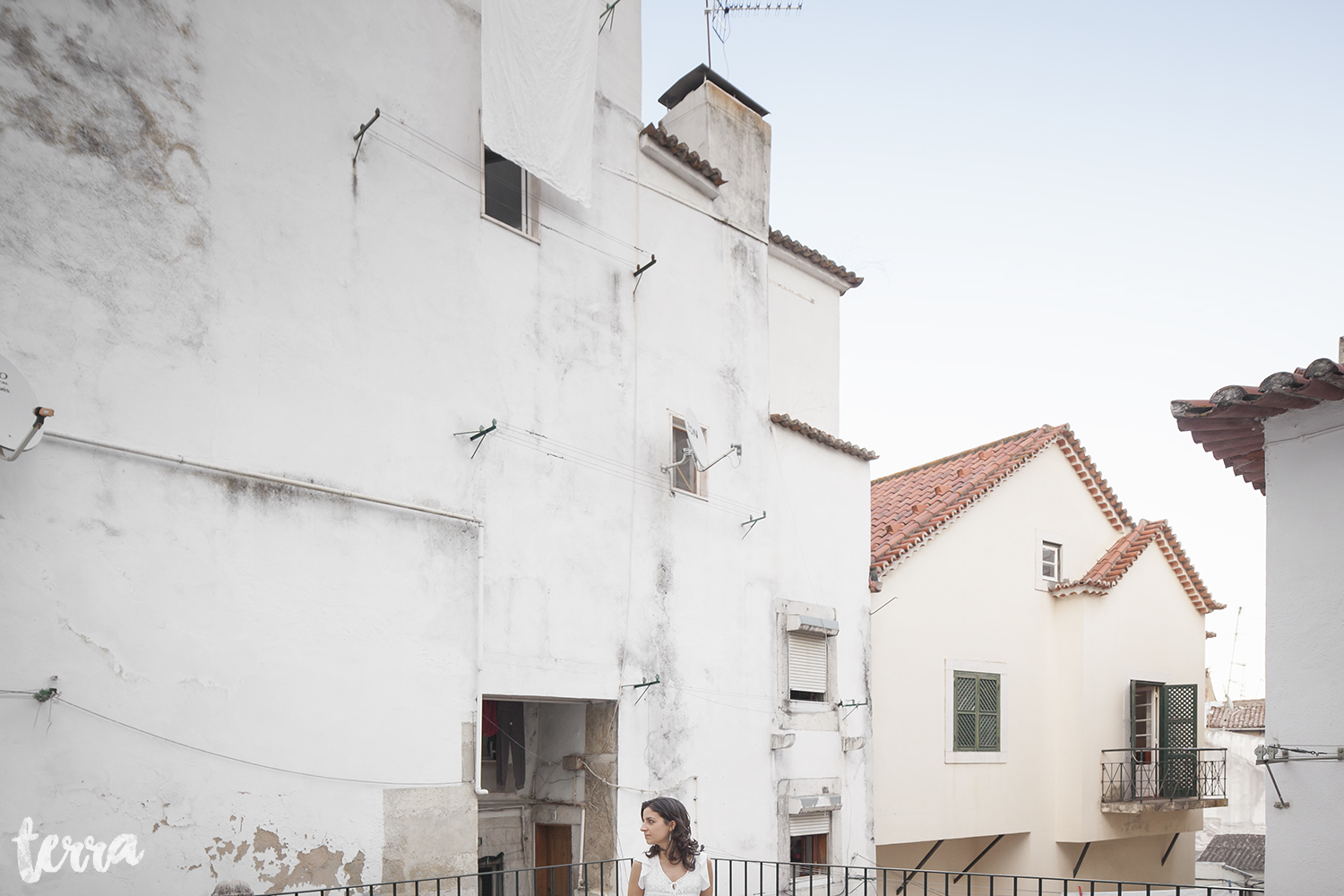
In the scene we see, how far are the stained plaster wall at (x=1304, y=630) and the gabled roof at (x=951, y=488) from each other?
23.4 ft

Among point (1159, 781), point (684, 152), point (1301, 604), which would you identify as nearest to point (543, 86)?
point (684, 152)

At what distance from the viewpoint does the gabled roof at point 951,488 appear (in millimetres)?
16422

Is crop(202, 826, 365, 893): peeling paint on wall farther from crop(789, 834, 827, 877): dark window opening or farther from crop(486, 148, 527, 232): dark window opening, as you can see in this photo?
crop(789, 834, 827, 877): dark window opening

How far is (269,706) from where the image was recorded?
804 centimetres

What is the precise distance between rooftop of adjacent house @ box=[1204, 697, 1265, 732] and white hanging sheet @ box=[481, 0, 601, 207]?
96.0 ft

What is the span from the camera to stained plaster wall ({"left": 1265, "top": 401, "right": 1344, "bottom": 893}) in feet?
26.0

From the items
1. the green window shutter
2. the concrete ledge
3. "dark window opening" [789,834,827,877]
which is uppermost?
the green window shutter

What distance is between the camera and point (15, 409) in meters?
6.60

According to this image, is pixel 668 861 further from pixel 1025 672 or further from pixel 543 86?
pixel 1025 672

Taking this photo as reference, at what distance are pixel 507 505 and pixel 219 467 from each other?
285cm

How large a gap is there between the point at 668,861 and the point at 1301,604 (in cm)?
558

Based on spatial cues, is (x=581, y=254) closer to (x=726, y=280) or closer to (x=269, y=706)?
(x=726, y=280)

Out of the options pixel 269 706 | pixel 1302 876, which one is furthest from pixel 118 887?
pixel 1302 876

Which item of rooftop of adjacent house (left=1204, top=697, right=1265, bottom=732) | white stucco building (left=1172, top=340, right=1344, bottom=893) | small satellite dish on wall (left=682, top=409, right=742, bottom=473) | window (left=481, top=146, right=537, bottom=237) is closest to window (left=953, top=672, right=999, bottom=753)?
small satellite dish on wall (left=682, top=409, right=742, bottom=473)
